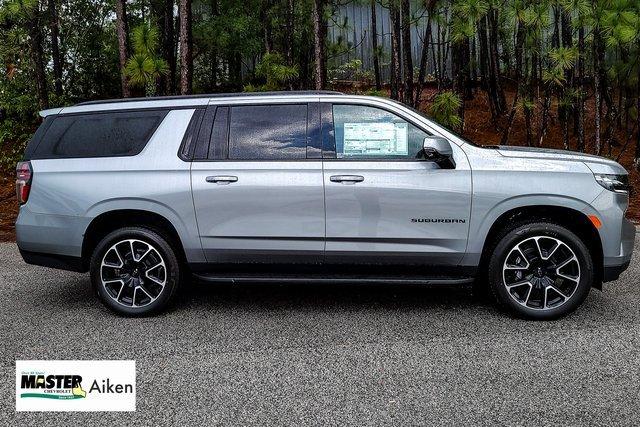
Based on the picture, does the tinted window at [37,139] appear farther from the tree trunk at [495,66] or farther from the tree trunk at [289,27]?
the tree trunk at [495,66]

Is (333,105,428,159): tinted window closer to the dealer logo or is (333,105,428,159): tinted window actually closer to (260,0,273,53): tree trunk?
the dealer logo

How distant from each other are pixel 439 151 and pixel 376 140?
1.95ft

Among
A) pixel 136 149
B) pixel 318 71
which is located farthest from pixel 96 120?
pixel 318 71

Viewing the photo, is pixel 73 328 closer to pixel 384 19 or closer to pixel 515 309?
pixel 515 309

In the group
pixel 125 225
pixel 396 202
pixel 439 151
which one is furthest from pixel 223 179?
pixel 439 151

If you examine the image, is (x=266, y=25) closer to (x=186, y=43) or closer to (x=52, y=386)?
(x=186, y=43)

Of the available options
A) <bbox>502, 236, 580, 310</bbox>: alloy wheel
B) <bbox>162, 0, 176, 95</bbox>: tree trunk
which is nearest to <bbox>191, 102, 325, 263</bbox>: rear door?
<bbox>502, 236, 580, 310</bbox>: alloy wheel

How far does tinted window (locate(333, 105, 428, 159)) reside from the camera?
205 inches

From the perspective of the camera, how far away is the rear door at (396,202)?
16.7 ft

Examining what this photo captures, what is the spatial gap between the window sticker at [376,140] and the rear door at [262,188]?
11.3 inches

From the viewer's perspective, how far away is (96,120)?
5.55 meters

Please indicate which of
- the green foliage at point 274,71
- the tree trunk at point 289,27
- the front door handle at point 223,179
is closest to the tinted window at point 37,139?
the front door handle at point 223,179

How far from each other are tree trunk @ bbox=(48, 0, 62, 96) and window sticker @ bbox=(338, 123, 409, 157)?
11.2 meters

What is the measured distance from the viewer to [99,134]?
551cm
